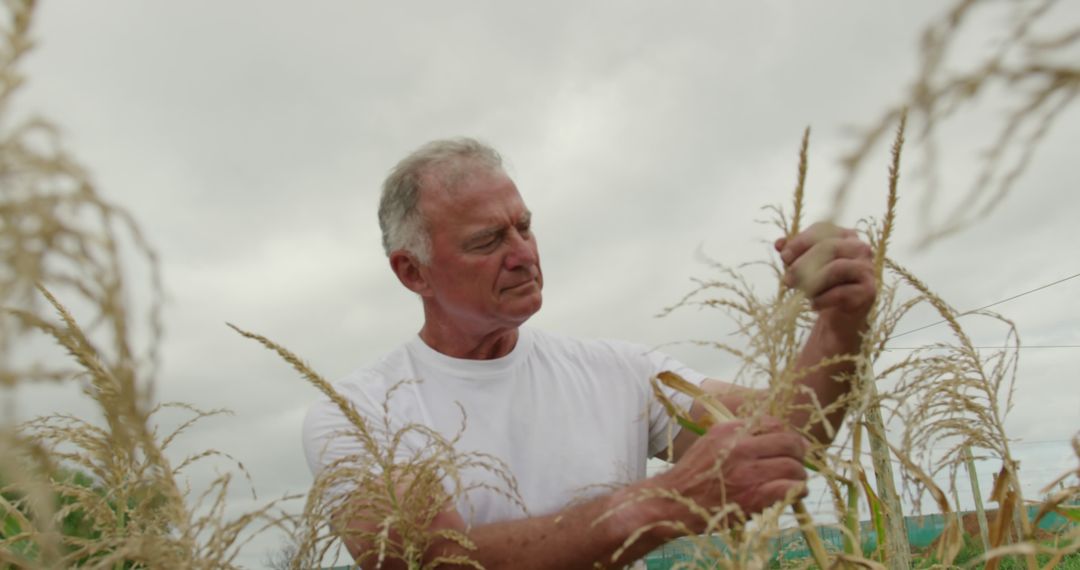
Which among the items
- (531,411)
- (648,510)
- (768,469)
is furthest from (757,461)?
(531,411)

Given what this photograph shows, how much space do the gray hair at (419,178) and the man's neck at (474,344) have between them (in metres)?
0.31

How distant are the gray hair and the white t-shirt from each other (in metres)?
0.42

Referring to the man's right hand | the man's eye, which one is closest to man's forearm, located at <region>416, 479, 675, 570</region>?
the man's right hand

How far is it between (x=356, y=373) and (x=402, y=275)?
52 centimetres

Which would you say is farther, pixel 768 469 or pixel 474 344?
pixel 474 344

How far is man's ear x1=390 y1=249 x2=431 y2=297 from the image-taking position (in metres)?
3.53

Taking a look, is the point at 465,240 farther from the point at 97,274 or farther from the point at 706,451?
the point at 97,274

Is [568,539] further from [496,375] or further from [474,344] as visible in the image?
[474,344]

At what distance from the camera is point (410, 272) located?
11.8ft

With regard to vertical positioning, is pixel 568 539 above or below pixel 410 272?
below

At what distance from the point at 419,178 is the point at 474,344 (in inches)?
28.2

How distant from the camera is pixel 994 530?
1811 mm

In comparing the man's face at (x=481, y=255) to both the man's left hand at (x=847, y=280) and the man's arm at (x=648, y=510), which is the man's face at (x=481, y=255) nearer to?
the man's arm at (x=648, y=510)

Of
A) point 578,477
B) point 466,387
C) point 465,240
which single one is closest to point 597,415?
point 578,477
